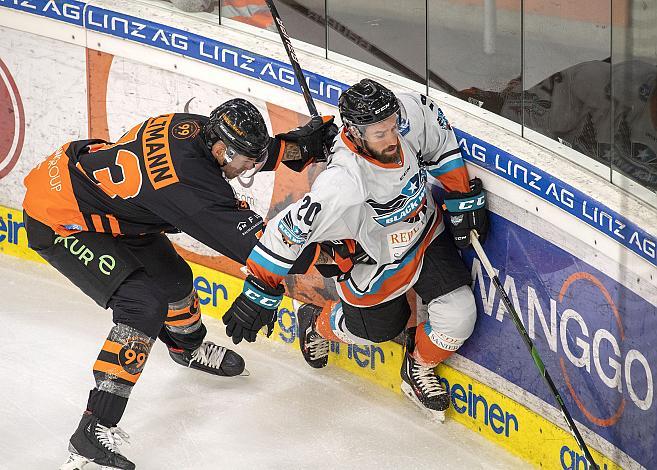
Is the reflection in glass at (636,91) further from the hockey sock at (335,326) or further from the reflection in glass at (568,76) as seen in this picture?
the hockey sock at (335,326)

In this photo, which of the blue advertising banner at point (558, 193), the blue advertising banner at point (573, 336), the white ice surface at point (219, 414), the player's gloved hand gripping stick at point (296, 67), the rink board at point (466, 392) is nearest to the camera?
the blue advertising banner at point (558, 193)

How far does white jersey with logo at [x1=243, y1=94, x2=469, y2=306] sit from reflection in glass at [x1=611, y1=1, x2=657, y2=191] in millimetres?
682

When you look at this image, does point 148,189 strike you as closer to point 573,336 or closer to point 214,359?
point 214,359

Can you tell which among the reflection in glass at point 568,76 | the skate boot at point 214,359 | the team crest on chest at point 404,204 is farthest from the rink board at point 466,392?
the reflection in glass at point 568,76

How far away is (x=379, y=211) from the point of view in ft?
11.0

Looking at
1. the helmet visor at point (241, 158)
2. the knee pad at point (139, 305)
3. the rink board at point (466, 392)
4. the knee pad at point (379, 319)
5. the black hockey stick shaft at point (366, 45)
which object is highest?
the black hockey stick shaft at point (366, 45)

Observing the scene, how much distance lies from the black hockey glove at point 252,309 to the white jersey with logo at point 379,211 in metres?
0.03

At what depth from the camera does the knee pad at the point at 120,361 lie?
10.8 feet

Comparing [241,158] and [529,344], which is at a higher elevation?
[241,158]

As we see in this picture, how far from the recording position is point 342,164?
3.24m

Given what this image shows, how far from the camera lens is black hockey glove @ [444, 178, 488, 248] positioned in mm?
3393

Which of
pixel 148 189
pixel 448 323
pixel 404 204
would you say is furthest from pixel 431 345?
pixel 148 189

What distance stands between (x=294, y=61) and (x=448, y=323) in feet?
3.21

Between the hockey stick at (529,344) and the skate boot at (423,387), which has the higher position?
the hockey stick at (529,344)
